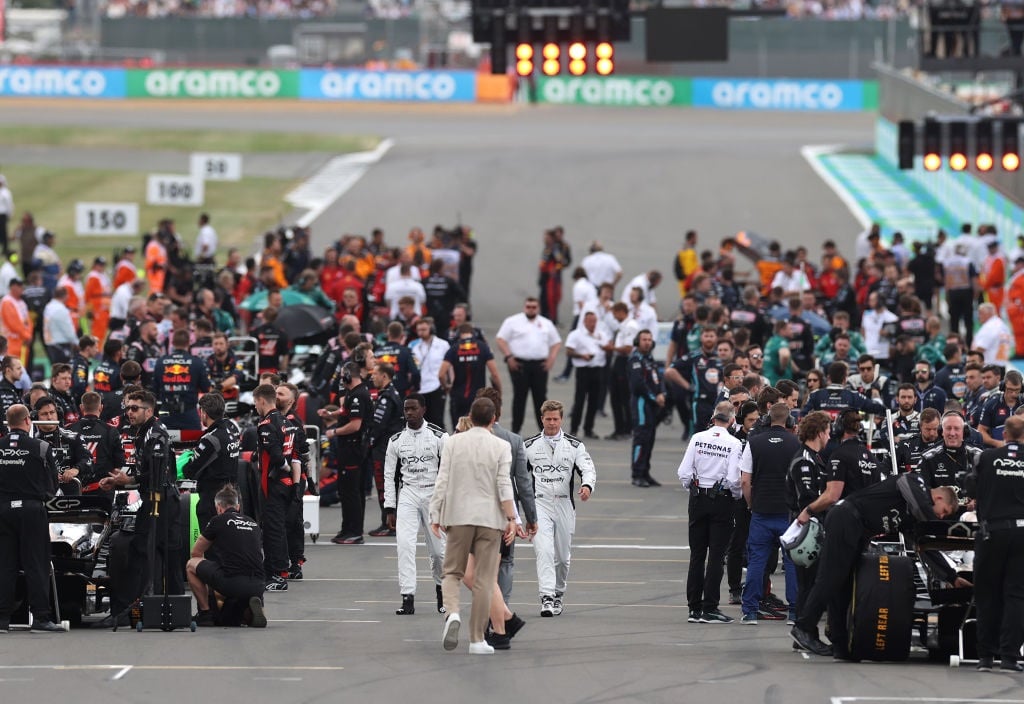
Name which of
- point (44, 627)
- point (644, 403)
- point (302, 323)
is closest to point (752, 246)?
point (302, 323)

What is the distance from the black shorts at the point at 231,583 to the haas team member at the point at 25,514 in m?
1.13

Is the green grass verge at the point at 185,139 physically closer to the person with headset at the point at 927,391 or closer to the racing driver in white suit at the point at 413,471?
the person with headset at the point at 927,391

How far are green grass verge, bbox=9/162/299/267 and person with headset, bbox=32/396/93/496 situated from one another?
23.5 m

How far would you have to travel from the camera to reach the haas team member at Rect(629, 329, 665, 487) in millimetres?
19438

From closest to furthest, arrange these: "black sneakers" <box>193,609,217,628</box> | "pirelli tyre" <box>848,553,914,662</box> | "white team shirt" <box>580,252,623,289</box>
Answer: "pirelli tyre" <box>848,553,914,662</box>, "black sneakers" <box>193,609,217,628</box>, "white team shirt" <box>580,252,623,289</box>

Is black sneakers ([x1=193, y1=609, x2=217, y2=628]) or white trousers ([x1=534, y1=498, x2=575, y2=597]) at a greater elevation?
white trousers ([x1=534, y1=498, x2=575, y2=597])

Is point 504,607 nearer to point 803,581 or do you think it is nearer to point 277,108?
point 803,581

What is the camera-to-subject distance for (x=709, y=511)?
13.7 meters

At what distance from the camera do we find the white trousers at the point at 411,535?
13727mm

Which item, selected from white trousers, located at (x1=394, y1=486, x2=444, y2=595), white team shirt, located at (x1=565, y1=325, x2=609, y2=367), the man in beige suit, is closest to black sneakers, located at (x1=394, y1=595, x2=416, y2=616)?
white trousers, located at (x1=394, y1=486, x2=444, y2=595)

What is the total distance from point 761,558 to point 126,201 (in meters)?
33.7

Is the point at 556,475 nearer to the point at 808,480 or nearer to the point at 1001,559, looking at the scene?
the point at 808,480

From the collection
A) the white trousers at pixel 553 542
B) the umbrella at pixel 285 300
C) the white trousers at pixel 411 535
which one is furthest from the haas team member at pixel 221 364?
the white trousers at pixel 553 542

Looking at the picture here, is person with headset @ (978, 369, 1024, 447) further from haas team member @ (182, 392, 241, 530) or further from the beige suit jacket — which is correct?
haas team member @ (182, 392, 241, 530)
